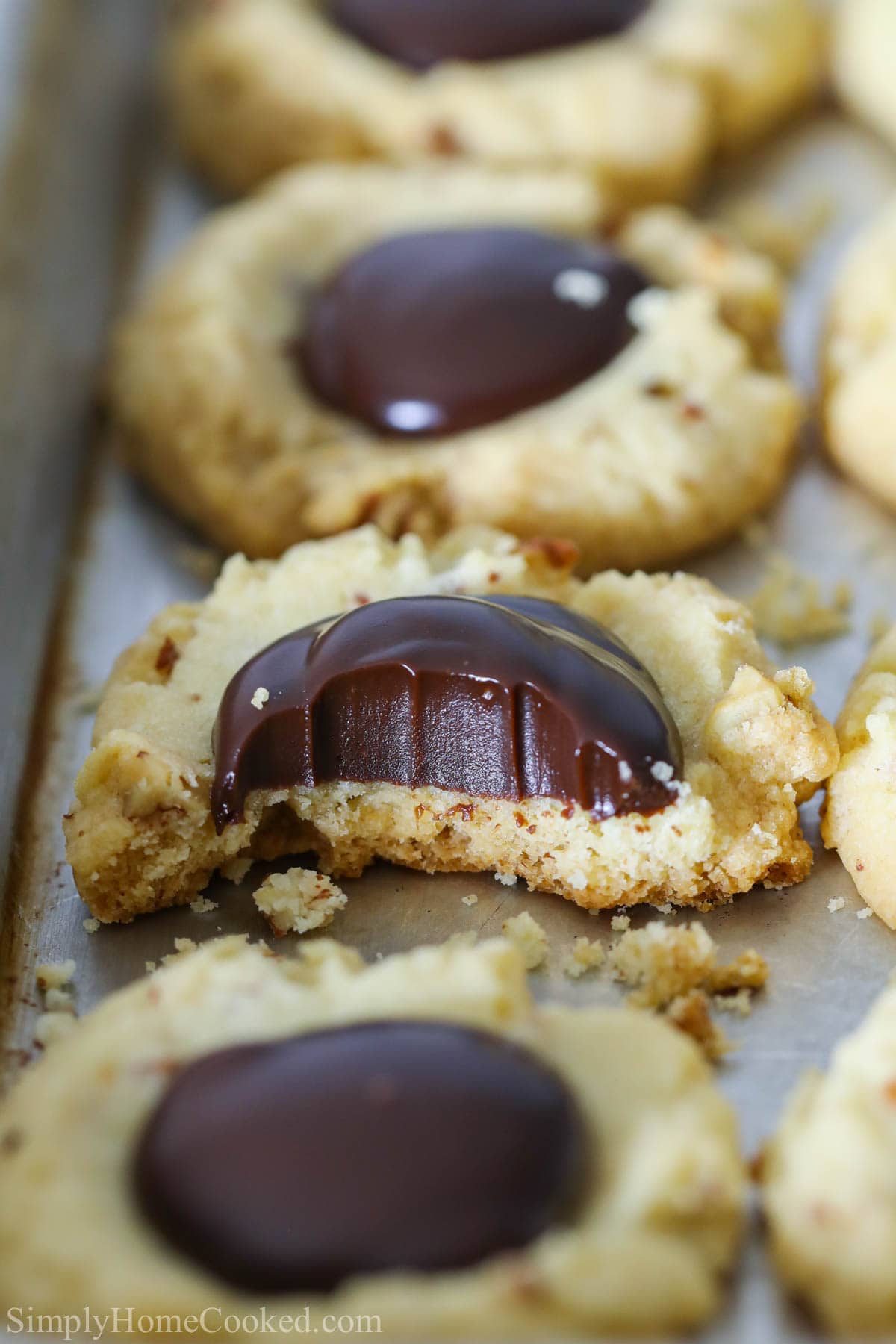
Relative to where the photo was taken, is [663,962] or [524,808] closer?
[663,962]

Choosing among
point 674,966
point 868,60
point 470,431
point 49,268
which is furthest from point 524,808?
point 868,60

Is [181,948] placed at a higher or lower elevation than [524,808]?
lower

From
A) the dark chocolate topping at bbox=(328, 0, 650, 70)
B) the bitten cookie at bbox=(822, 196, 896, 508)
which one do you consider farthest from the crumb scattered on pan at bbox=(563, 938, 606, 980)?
the dark chocolate topping at bbox=(328, 0, 650, 70)

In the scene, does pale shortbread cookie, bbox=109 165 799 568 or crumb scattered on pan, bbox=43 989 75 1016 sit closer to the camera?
crumb scattered on pan, bbox=43 989 75 1016

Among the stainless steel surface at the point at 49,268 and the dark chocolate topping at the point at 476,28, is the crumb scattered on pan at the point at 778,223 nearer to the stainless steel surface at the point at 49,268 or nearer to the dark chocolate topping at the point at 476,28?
the dark chocolate topping at the point at 476,28

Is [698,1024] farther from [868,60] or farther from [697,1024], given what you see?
[868,60]

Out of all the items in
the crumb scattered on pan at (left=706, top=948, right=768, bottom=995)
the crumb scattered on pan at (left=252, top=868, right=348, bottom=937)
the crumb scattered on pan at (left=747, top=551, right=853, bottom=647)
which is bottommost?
the crumb scattered on pan at (left=252, top=868, right=348, bottom=937)

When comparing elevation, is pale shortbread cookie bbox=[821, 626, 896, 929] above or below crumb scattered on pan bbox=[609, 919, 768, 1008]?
above

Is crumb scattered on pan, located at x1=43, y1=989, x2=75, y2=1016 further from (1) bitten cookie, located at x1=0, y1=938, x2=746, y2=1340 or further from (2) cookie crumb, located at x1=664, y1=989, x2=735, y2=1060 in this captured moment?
(2) cookie crumb, located at x1=664, y1=989, x2=735, y2=1060
